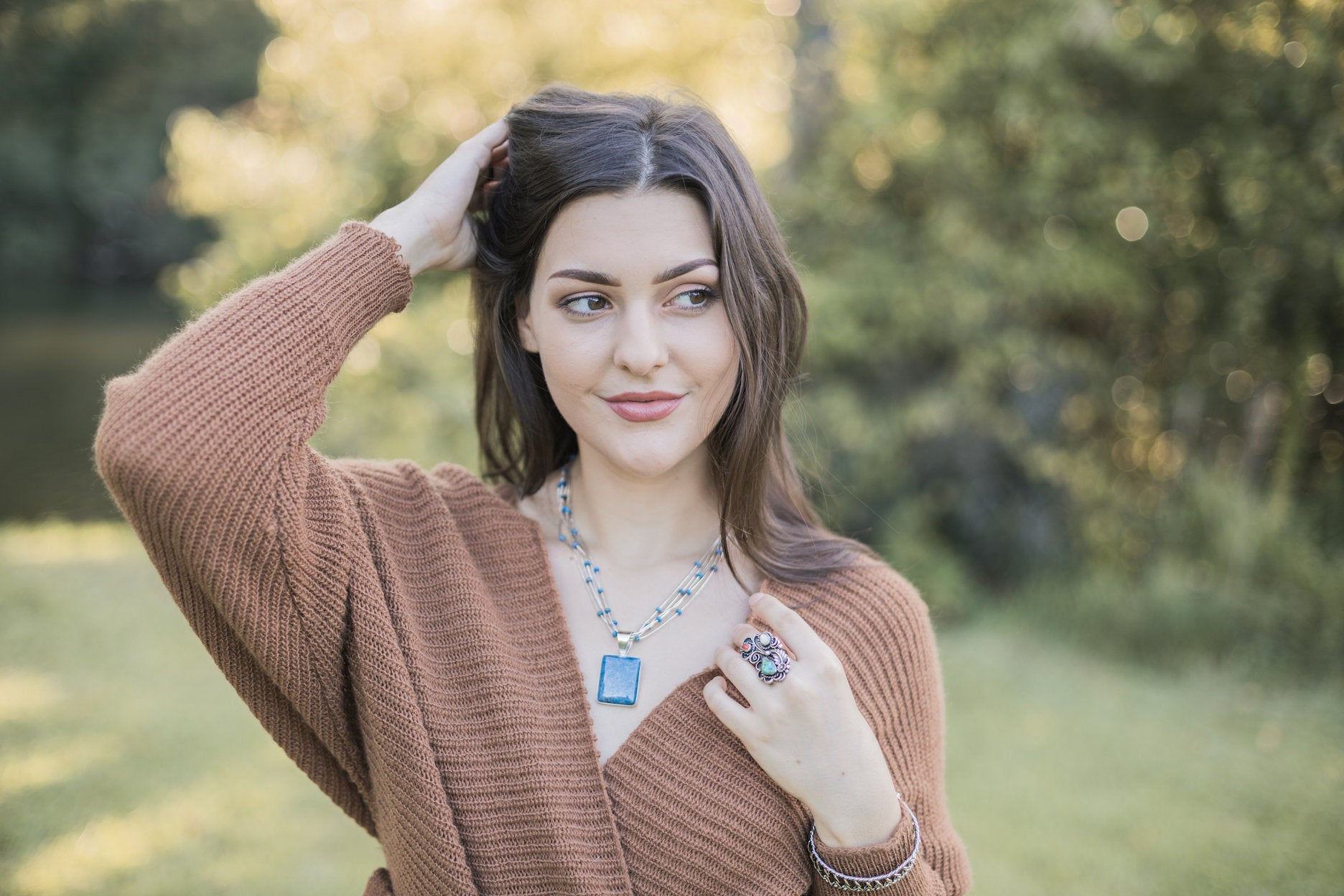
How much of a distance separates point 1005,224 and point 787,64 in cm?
179

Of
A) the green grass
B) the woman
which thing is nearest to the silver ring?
the woman

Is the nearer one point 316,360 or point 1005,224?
point 316,360

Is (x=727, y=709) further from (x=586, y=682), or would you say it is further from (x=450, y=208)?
(x=450, y=208)

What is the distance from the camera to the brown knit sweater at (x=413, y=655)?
4.29 ft

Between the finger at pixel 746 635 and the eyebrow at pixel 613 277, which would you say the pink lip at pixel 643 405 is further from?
the finger at pixel 746 635

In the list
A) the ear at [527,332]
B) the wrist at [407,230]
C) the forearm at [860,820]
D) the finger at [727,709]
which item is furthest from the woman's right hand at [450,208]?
the forearm at [860,820]

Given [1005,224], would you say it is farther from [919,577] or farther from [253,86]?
[253,86]

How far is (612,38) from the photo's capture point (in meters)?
5.28

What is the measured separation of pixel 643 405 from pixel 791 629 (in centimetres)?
40

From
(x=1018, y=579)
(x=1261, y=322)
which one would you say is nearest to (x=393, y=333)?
(x=1018, y=579)

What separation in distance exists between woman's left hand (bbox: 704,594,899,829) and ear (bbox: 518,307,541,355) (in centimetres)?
63

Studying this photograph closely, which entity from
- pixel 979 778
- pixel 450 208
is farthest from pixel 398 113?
pixel 979 778

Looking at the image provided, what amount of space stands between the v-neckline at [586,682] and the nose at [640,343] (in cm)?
37

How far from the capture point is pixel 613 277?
58.5 inches
